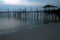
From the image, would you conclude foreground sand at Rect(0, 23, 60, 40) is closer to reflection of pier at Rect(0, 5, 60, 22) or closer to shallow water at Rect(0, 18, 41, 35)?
shallow water at Rect(0, 18, 41, 35)

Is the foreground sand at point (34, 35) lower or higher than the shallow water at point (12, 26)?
higher

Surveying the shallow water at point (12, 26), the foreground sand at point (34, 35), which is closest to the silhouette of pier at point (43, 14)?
the shallow water at point (12, 26)

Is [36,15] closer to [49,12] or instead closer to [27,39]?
[49,12]

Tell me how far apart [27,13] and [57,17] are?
434 centimetres

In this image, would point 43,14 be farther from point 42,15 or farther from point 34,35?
point 34,35

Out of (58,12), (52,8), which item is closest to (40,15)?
(52,8)

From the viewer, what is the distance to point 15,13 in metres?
17.0

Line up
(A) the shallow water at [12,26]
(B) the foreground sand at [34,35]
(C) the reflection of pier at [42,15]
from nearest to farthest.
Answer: (B) the foreground sand at [34,35] → (A) the shallow water at [12,26] → (C) the reflection of pier at [42,15]

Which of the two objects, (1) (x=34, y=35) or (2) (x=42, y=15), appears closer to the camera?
(1) (x=34, y=35)

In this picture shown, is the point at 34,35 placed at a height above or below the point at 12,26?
above

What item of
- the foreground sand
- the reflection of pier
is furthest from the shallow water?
the reflection of pier

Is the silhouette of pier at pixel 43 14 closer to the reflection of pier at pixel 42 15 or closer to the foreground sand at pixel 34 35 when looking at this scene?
the reflection of pier at pixel 42 15

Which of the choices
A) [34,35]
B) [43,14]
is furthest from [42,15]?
[34,35]

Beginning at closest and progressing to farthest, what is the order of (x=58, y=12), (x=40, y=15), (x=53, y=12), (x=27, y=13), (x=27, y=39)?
(x=27, y=39)
(x=58, y=12)
(x=53, y=12)
(x=40, y=15)
(x=27, y=13)
